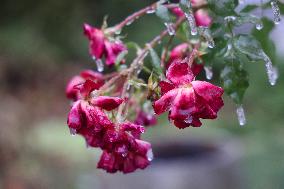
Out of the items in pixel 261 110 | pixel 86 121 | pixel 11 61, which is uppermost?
pixel 86 121

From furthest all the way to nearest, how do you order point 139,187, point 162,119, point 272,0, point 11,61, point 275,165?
point 11,61 < point 162,119 < point 139,187 < point 275,165 < point 272,0

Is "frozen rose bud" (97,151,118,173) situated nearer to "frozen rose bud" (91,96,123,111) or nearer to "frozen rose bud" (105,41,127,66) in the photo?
"frozen rose bud" (91,96,123,111)

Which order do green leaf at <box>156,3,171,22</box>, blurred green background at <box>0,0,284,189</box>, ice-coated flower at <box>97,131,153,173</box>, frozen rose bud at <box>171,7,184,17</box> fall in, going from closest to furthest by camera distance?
ice-coated flower at <box>97,131,153,173</box> < green leaf at <box>156,3,171,22</box> < frozen rose bud at <box>171,7,184,17</box> < blurred green background at <box>0,0,284,189</box>

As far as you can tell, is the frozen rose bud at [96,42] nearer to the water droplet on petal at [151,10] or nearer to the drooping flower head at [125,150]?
the water droplet on petal at [151,10]

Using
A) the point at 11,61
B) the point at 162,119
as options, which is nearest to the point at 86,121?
the point at 162,119

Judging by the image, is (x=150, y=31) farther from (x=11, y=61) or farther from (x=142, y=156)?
(x=142, y=156)

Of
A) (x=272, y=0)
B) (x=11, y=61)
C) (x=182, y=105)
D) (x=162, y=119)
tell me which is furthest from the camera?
(x=11, y=61)

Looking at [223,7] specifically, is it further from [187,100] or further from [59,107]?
[59,107]

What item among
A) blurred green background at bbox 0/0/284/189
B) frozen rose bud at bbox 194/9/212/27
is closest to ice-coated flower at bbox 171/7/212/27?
frozen rose bud at bbox 194/9/212/27
